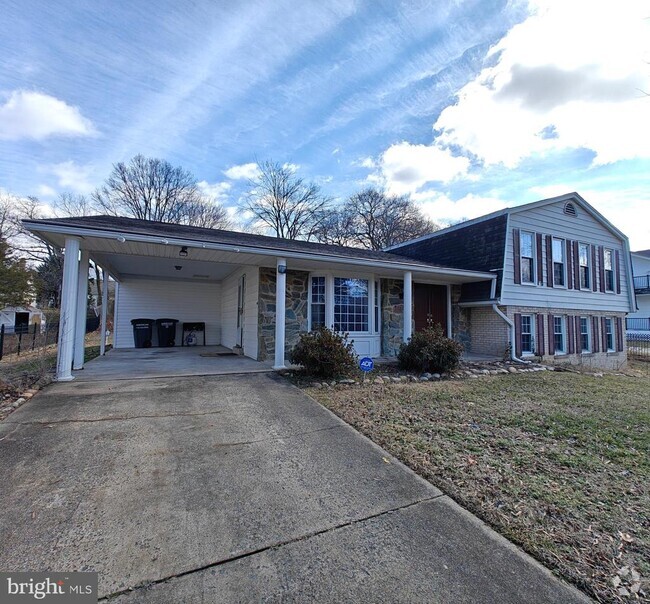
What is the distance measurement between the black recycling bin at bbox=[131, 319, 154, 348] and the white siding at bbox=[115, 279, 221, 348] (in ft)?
1.60

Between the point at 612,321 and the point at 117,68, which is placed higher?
the point at 117,68

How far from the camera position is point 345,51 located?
739 centimetres

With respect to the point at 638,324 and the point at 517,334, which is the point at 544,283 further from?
the point at 638,324

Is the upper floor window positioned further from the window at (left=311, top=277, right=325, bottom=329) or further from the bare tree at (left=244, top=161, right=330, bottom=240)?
the bare tree at (left=244, top=161, right=330, bottom=240)

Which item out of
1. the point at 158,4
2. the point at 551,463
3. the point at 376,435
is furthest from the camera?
Result: the point at 158,4

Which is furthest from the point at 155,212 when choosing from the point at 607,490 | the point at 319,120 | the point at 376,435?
the point at 607,490

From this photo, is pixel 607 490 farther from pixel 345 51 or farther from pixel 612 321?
pixel 612 321

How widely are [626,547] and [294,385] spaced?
15.3 feet

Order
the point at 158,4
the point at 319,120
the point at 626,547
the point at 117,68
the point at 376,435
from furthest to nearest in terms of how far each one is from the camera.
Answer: the point at 319,120 → the point at 117,68 → the point at 158,4 → the point at 376,435 → the point at 626,547

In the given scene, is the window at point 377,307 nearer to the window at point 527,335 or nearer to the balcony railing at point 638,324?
the window at point 527,335

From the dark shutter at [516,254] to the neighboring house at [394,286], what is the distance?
3 cm

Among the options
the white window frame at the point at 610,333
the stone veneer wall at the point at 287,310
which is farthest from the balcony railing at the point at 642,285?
the stone veneer wall at the point at 287,310

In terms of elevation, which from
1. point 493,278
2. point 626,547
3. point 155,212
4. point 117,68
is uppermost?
point 155,212

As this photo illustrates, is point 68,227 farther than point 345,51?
No
